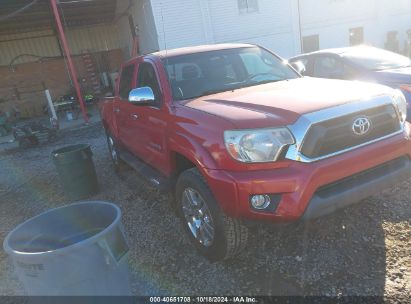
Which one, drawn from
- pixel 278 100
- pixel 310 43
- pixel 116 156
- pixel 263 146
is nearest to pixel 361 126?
pixel 278 100

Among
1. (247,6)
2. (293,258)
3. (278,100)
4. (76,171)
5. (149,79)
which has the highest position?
(247,6)

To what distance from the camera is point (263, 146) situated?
270 centimetres

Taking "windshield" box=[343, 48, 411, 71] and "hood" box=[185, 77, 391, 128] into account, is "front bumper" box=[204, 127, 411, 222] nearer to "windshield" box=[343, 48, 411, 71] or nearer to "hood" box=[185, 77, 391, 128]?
"hood" box=[185, 77, 391, 128]

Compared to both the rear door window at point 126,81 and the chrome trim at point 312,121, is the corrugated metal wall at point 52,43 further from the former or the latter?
the chrome trim at point 312,121

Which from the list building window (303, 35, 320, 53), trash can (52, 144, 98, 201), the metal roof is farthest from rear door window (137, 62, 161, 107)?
building window (303, 35, 320, 53)

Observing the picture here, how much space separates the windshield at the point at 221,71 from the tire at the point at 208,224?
971 mm

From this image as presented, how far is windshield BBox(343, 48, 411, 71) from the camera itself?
20.9 feet

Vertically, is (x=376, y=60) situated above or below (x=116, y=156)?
above

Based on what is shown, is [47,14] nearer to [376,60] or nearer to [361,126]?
[376,60]

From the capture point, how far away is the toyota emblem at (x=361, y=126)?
2.88 meters

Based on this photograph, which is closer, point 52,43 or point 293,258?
point 293,258

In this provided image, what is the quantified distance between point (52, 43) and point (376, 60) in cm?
1924

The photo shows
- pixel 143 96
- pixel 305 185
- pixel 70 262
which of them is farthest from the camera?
pixel 143 96

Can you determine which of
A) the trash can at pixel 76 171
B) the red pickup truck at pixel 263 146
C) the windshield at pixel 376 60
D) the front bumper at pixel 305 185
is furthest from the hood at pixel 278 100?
the windshield at pixel 376 60
